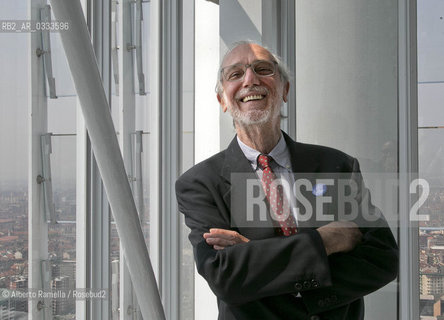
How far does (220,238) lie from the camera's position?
121cm

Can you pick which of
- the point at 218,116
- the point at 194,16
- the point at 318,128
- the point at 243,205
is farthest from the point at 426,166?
the point at 194,16

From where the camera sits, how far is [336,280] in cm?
120

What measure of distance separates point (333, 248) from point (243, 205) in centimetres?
24

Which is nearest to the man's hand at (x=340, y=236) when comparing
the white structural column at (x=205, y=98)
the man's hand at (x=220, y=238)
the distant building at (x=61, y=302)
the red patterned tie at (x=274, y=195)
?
the red patterned tie at (x=274, y=195)

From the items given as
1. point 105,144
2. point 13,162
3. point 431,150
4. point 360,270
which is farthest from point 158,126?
point 105,144

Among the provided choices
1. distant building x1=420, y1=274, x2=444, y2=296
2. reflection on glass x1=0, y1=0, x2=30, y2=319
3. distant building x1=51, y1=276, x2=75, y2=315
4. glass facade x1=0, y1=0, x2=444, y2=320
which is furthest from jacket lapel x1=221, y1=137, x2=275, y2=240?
distant building x1=420, y1=274, x2=444, y2=296

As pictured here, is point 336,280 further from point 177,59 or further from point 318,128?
point 177,59

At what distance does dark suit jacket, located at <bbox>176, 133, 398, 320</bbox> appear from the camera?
1.17 meters

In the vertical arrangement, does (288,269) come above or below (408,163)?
below

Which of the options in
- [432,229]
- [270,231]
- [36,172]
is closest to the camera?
[270,231]

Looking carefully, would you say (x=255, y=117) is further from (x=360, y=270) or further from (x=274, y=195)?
(x=360, y=270)

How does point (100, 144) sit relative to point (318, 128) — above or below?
below

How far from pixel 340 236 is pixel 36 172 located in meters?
1.06

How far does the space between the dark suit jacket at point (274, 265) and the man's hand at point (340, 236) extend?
0.02 metres
